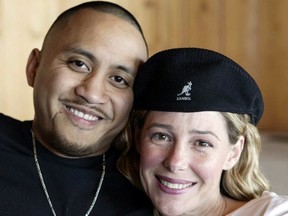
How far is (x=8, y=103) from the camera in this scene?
7.99 ft

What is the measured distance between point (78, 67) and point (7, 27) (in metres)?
0.95

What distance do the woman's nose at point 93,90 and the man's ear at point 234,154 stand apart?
0.38 meters

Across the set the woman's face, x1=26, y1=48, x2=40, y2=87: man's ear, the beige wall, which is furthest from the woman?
the beige wall

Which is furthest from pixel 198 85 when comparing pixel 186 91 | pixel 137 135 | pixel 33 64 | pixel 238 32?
pixel 238 32

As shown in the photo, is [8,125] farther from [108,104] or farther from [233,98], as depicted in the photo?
[233,98]

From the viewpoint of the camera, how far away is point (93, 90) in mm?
1507

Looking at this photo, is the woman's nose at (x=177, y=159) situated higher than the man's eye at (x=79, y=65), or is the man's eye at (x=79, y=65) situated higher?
the man's eye at (x=79, y=65)

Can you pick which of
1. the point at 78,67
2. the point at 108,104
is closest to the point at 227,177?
the point at 108,104

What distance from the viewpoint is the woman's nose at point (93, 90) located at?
4.94ft

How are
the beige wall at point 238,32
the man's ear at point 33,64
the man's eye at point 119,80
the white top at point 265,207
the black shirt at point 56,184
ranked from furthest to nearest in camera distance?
the beige wall at point 238,32 → the man's ear at point 33,64 → the man's eye at point 119,80 → the black shirt at point 56,184 → the white top at point 265,207

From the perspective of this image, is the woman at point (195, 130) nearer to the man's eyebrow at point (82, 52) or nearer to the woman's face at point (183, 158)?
the woman's face at point (183, 158)

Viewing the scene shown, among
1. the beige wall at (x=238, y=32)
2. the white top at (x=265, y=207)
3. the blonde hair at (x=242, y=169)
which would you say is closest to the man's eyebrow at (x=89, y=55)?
the blonde hair at (x=242, y=169)

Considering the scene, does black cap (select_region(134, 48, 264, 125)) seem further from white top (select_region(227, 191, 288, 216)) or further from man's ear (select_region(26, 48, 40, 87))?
man's ear (select_region(26, 48, 40, 87))

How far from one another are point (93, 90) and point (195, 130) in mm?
319
